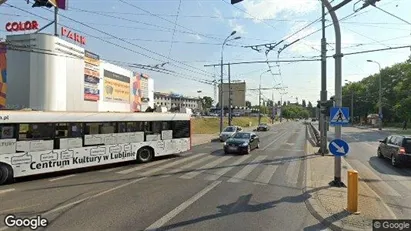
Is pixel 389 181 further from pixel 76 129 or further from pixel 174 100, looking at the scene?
pixel 174 100

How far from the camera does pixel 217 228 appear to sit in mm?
6258

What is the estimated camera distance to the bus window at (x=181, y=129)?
17.3 metres

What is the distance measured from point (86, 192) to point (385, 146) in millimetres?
14441

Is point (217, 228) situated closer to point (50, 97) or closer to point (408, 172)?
point (408, 172)

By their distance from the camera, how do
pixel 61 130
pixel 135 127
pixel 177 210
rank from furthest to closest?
pixel 135 127
pixel 61 130
pixel 177 210

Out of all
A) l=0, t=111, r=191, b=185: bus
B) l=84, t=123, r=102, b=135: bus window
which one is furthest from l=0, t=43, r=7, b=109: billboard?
l=84, t=123, r=102, b=135: bus window

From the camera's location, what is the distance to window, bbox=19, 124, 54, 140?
36.5ft

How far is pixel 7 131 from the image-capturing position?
10.7 metres

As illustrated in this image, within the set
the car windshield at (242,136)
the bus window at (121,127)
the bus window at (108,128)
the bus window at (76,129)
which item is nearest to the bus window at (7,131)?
the bus window at (76,129)

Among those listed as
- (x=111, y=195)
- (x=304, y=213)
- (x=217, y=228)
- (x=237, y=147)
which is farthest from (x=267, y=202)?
(x=237, y=147)

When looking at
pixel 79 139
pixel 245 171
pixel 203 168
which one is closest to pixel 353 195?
pixel 245 171

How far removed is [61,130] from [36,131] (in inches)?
37.2

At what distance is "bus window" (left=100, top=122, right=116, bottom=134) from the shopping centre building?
8779mm

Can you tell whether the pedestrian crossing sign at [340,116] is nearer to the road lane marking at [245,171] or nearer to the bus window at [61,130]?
the road lane marking at [245,171]
